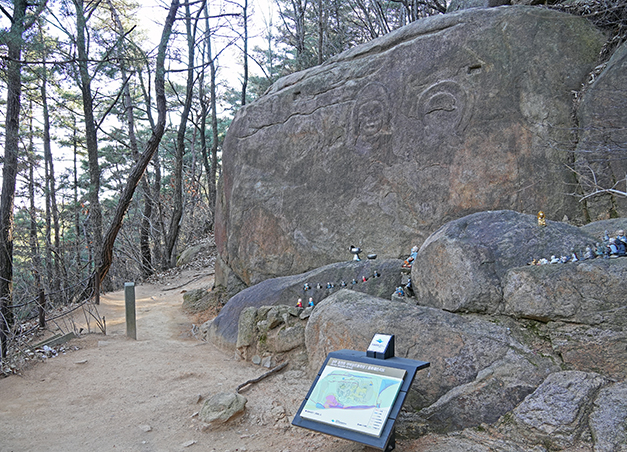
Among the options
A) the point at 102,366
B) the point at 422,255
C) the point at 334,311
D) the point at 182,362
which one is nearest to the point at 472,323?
the point at 422,255

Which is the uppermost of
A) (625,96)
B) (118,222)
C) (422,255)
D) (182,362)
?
(625,96)

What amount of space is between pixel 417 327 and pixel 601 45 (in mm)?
4445

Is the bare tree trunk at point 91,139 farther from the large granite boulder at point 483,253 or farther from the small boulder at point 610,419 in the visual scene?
the small boulder at point 610,419

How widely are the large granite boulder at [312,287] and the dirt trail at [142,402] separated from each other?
329 millimetres

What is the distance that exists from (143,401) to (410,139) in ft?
14.5

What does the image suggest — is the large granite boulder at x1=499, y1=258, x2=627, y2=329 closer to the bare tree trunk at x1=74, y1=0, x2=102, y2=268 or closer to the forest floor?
the forest floor

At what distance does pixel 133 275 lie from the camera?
13.9 metres

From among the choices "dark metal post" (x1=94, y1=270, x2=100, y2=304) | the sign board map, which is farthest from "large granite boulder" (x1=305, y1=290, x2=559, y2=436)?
"dark metal post" (x1=94, y1=270, x2=100, y2=304)

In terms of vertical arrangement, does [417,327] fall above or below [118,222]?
below

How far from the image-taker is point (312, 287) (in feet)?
18.2

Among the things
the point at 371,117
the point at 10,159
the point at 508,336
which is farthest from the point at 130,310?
the point at 508,336

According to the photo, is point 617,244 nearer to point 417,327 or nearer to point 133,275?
point 417,327

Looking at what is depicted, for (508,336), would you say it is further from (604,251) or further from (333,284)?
(333,284)

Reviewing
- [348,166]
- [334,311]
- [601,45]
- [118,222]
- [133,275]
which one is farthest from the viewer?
[133,275]
